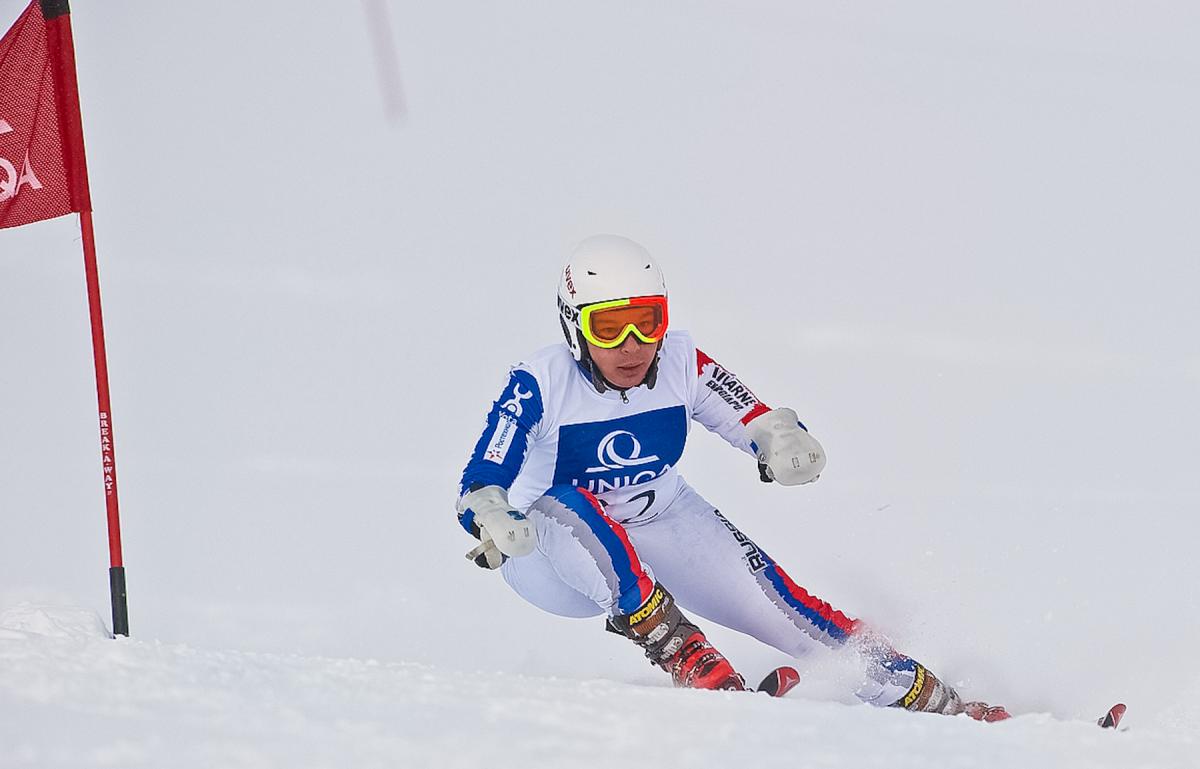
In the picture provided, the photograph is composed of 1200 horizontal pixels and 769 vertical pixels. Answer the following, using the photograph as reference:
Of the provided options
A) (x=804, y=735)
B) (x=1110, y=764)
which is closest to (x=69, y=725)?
(x=804, y=735)

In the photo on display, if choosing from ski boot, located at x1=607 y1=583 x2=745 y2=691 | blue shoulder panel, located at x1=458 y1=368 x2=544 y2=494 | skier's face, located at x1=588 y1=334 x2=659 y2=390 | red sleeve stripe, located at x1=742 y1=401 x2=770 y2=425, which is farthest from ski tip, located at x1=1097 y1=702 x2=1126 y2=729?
blue shoulder panel, located at x1=458 y1=368 x2=544 y2=494

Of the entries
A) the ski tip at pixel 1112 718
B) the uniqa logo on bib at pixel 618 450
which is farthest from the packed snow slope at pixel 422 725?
the uniqa logo on bib at pixel 618 450

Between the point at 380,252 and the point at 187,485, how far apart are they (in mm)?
2096

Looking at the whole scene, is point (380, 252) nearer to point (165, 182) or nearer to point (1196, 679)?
point (165, 182)

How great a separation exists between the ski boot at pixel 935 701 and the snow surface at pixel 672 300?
0.17m

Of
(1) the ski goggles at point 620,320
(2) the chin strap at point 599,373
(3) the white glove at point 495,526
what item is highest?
(1) the ski goggles at point 620,320

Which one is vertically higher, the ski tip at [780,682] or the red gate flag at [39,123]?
the red gate flag at [39,123]

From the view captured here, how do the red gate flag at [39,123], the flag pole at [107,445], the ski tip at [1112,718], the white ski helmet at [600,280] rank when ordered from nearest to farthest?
1. the ski tip at [1112,718]
2. the white ski helmet at [600,280]
3. the flag pole at [107,445]
4. the red gate flag at [39,123]

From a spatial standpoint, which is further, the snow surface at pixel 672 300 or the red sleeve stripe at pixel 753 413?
the snow surface at pixel 672 300

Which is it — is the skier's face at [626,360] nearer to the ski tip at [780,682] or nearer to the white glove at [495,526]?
the white glove at [495,526]

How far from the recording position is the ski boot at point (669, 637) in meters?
3.11

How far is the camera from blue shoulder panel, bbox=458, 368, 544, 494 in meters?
3.29

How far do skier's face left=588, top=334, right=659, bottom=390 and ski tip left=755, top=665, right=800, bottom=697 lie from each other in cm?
88

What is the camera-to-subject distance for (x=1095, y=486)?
6148mm
